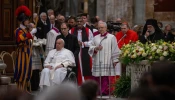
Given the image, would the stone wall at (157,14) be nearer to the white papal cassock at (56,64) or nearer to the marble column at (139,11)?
the marble column at (139,11)

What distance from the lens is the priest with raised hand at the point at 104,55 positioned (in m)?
18.8

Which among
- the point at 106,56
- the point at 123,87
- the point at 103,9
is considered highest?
the point at 103,9

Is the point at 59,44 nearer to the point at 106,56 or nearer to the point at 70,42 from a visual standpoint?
the point at 70,42

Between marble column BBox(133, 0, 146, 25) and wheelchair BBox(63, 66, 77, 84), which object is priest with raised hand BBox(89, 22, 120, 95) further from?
marble column BBox(133, 0, 146, 25)

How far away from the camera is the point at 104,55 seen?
62.0 feet

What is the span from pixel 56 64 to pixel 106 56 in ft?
4.70

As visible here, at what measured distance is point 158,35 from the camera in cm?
1719

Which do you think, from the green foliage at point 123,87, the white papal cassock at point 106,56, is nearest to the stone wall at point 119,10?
the white papal cassock at point 106,56

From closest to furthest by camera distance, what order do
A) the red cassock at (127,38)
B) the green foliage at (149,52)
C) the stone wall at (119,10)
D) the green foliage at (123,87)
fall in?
the green foliage at (149,52) → the green foliage at (123,87) → the red cassock at (127,38) → the stone wall at (119,10)

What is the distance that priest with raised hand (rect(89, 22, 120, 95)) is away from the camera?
18.8 metres

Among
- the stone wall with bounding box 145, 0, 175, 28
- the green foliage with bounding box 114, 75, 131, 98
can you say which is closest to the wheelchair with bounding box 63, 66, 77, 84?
the green foliage with bounding box 114, 75, 131, 98

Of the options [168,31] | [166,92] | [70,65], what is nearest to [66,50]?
[70,65]

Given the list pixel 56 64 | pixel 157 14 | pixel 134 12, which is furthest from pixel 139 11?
pixel 56 64

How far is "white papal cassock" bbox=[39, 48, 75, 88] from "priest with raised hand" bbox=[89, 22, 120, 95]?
0.86 m
